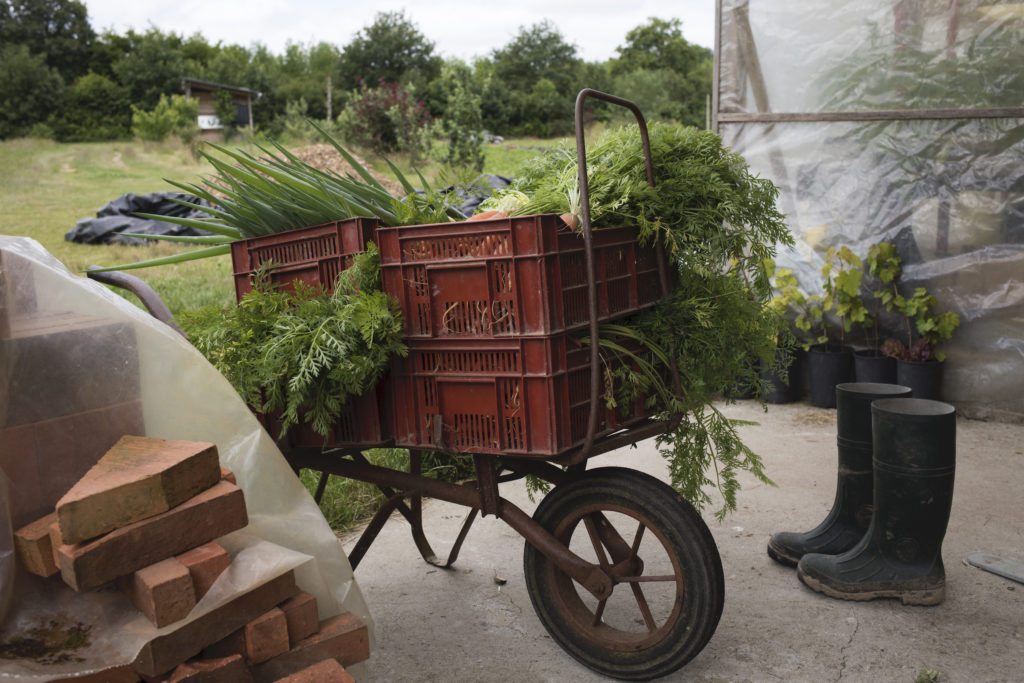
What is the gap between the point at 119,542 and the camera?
1.58m

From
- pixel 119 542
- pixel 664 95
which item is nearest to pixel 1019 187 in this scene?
pixel 119 542

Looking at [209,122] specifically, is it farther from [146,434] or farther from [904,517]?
[904,517]

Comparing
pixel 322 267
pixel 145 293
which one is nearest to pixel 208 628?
pixel 322 267

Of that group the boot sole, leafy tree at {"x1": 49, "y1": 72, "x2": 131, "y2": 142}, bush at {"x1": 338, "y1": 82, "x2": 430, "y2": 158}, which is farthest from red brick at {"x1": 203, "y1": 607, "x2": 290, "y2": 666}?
leafy tree at {"x1": 49, "y1": 72, "x2": 131, "y2": 142}

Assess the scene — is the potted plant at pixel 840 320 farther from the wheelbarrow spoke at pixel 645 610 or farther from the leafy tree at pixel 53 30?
the leafy tree at pixel 53 30

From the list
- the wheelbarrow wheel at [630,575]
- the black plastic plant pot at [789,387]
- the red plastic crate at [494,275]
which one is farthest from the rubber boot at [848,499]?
the black plastic plant pot at [789,387]

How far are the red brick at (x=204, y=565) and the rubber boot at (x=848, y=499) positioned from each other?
2177mm

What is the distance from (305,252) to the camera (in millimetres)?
2178

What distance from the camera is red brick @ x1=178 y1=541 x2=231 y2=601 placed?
1.62 metres

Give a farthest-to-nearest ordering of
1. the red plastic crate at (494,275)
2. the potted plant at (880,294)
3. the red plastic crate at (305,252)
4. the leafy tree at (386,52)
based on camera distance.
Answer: the leafy tree at (386,52) < the potted plant at (880,294) < the red plastic crate at (305,252) < the red plastic crate at (494,275)

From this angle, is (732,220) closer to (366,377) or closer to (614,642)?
(366,377)

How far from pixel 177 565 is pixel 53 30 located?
4160cm

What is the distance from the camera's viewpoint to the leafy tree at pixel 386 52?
3897cm

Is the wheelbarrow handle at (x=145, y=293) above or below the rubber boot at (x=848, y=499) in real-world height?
above
